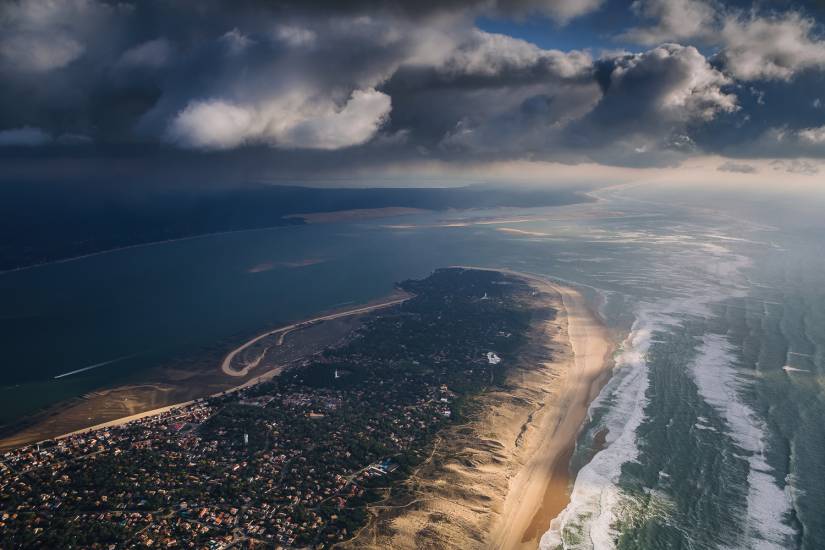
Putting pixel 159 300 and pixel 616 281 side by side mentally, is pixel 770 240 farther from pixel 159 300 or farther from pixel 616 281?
pixel 159 300

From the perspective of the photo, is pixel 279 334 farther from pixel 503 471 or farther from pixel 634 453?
pixel 634 453

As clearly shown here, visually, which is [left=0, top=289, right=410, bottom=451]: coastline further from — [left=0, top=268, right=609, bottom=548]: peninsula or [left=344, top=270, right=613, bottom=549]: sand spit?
[left=344, top=270, right=613, bottom=549]: sand spit

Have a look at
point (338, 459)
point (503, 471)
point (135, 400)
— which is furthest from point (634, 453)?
point (135, 400)

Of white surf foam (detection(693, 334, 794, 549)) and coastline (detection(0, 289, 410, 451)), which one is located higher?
white surf foam (detection(693, 334, 794, 549))

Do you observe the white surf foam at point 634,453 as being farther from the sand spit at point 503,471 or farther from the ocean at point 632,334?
the sand spit at point 503,471

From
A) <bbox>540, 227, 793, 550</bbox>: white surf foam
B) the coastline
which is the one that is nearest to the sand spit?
<bbox>540, 227, 793, 550</bbox>: white surf foam

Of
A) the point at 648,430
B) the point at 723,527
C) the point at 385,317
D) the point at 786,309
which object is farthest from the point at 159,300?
the point at 786,309
